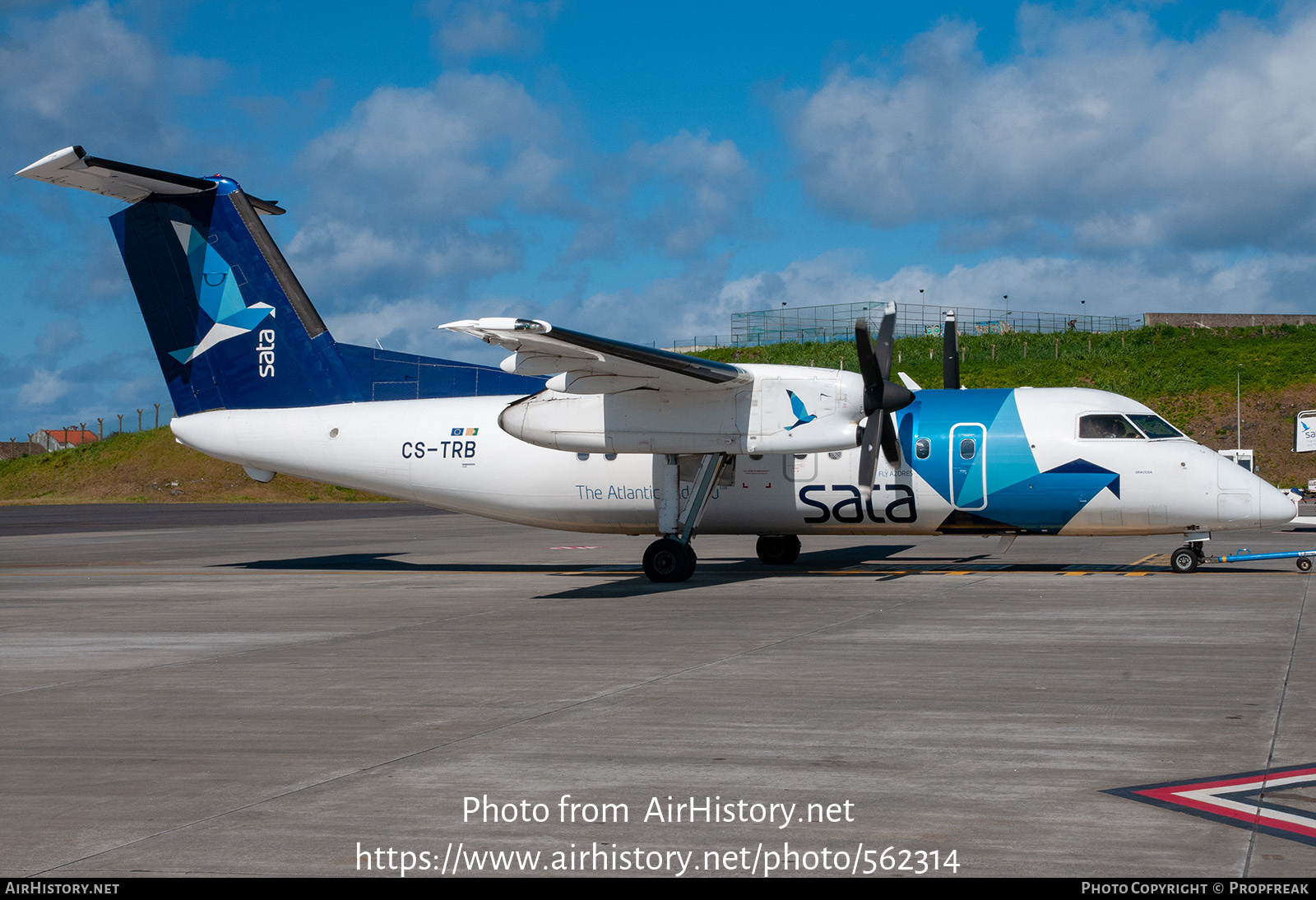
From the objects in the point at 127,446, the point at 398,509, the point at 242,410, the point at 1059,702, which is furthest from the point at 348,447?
the point at 127,446

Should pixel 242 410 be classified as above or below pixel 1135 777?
above

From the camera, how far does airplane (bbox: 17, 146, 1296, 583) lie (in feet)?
58.7

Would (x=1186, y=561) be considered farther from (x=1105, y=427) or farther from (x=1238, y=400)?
(x=1238, y=400)

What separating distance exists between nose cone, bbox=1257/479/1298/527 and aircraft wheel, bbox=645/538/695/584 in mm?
9186

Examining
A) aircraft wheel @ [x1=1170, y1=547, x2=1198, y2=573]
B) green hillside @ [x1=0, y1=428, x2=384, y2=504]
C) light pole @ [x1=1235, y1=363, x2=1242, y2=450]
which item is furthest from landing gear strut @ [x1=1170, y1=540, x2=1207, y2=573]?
green hillside @ [x1=0, y1=428, x2=384, y2=504]

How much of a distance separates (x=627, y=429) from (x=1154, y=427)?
29.2 ft

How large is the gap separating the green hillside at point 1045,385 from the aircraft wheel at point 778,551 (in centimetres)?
4890

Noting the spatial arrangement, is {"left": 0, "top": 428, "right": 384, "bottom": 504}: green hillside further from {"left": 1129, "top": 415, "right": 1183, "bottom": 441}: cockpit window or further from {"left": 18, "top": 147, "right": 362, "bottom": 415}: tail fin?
{"left": 1129, "top": 415, "right": 1183, "bottom": 441}: cockpit window

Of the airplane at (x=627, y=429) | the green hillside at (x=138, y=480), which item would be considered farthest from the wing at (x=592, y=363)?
the green hillside at (x=138, y=480)

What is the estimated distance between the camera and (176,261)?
68.8 feet

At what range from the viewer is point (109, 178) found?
19.6 meters

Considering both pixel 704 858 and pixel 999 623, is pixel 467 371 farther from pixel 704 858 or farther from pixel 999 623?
pixel 704 858

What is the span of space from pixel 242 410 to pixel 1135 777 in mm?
18308

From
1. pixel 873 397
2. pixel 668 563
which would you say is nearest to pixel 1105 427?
pixel 873 397
